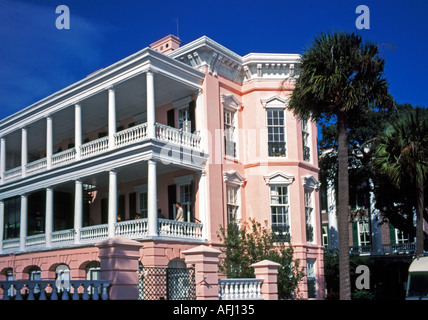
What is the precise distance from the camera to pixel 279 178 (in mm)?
24328

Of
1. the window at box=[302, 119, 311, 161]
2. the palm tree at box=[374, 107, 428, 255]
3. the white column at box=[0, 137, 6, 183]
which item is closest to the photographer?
the palm tree at box=[374, 107, 428, 255]

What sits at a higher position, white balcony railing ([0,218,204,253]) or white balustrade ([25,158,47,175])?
white balustrade ([25,158,47,175])

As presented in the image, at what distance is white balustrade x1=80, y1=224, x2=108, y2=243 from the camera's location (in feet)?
73.1

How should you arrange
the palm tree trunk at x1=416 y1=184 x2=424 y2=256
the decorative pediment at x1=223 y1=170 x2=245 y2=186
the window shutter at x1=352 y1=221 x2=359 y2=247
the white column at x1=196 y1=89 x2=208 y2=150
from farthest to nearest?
the window shutter at x1=352 y1=221 x2=359 y2=247 → the decorative pediment at x1=223 y1=170 x2=245 y2=186 → the white column at x1=196 y1=89 x2=208 y2=150 → the palm tree trunk at x1=416 y1=184 x2=424 y2=256

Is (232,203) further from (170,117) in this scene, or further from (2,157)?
(2,157)

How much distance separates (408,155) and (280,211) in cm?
634

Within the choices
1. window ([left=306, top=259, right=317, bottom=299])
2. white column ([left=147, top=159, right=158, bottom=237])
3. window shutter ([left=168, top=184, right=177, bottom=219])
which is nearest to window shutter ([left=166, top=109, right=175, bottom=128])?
window shutter ([left=168, top=184, right=177, bottom=219])

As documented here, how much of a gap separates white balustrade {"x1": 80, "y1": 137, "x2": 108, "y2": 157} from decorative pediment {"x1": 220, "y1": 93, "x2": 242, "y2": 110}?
217 inches

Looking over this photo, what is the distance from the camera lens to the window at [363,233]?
41931mm

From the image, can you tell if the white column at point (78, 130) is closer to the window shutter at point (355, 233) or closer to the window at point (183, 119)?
the window at point (183, 119)

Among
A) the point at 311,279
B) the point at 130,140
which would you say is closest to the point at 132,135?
the point at 130,140

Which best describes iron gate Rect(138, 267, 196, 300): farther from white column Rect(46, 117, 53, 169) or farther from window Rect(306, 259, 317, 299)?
white column Rect(46, 117, 53, 169)
